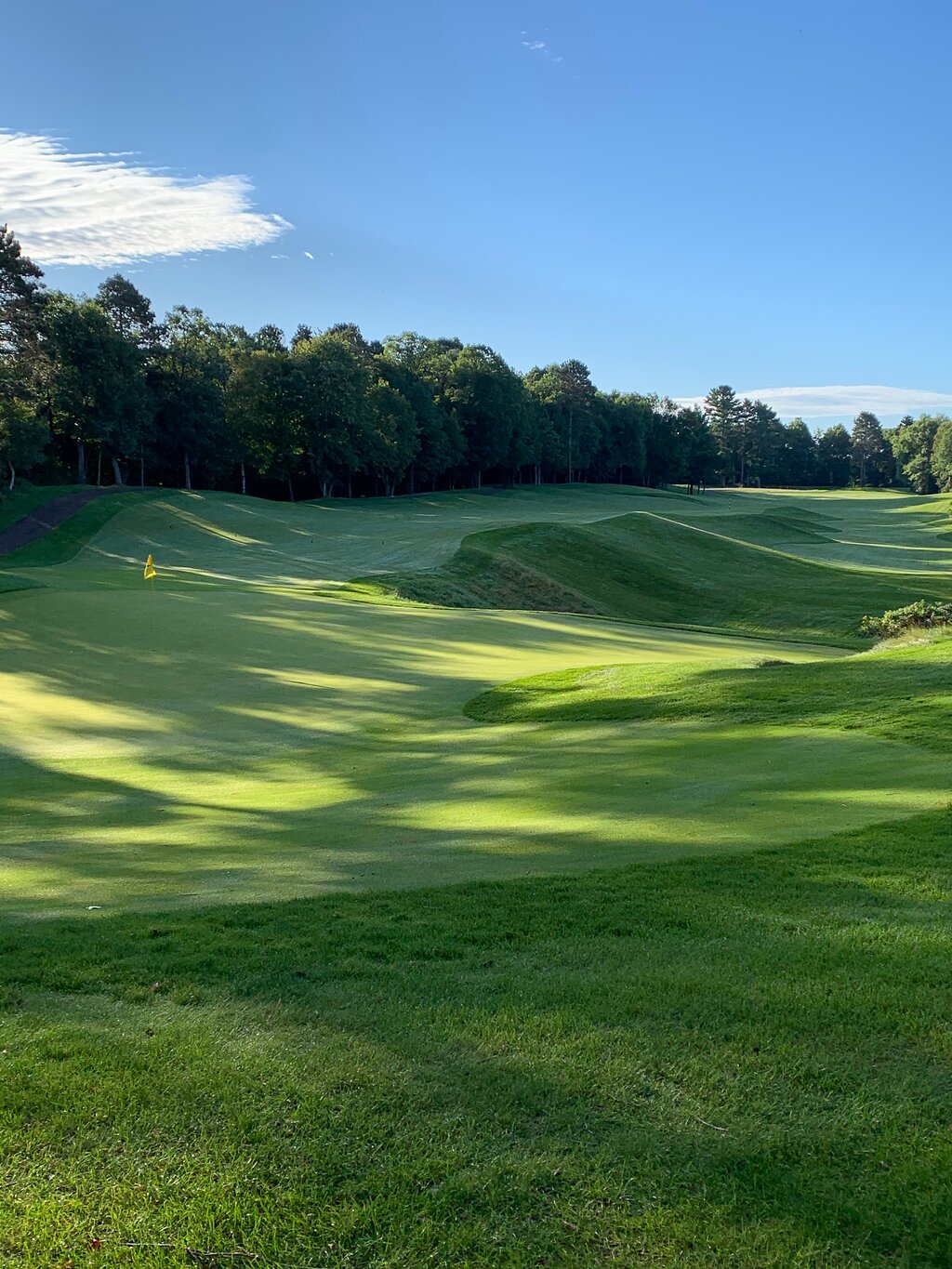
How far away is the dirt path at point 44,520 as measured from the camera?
2010 inches

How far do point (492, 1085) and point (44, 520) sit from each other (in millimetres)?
56127

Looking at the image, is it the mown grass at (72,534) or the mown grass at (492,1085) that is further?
the mown grass at (72,534)

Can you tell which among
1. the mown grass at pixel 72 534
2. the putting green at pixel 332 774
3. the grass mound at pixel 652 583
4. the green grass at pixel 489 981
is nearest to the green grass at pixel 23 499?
the mown grass at pixel 72 534

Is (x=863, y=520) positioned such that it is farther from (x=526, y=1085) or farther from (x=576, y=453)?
(x=526, y=1085)

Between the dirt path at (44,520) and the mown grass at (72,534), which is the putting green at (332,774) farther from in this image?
the dirt path at (44,520)

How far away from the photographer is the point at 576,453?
126125mm

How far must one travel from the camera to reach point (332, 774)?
44.5ft

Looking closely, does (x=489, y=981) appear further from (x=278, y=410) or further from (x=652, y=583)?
(x=278, y=410)

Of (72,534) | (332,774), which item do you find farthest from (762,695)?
(72,534)

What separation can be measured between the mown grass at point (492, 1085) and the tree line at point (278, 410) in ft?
185

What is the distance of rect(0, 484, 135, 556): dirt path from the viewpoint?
51.1 metres

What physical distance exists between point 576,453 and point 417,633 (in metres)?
103

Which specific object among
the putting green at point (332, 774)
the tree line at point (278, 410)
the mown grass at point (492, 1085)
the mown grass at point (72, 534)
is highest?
the tree line at point (278, 410)

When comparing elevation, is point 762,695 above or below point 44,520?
below
